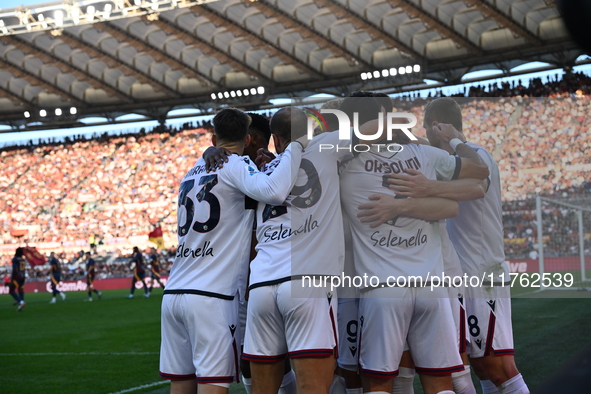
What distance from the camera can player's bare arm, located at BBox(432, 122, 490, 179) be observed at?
350 centimetres

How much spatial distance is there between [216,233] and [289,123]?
0.72 metres

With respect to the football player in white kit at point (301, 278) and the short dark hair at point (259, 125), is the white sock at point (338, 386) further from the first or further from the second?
the short dark hair at point (259, 125)

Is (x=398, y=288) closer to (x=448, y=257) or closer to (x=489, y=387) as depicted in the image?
(x=448, y=257)

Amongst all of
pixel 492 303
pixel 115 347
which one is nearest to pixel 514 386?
pixel 492 303

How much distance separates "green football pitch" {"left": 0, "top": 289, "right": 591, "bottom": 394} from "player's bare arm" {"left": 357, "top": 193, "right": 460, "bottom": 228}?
4.97ft

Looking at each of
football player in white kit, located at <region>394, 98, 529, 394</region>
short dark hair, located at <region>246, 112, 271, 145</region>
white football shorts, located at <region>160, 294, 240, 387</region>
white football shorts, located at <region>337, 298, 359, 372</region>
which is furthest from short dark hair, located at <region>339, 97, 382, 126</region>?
white football shorts, located at <region>160, 294, 240, 387</region>

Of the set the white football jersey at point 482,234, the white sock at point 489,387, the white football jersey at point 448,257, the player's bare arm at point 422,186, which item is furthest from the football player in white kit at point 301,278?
the white sock at point 489,387

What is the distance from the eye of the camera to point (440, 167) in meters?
3.48

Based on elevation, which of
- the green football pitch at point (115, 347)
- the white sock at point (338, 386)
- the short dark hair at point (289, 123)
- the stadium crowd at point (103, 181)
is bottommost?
the green football pitch at point (115, 347)

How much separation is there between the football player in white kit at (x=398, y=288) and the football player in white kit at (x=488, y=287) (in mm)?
548

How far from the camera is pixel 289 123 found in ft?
11.7

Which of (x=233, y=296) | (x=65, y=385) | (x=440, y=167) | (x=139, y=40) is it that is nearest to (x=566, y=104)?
(x=440, y=167)

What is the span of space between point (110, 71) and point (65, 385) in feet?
92.6

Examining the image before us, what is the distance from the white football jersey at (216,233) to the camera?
355 cm
